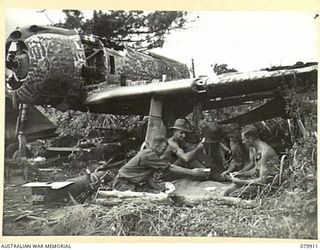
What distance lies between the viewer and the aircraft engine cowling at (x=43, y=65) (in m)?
2.58

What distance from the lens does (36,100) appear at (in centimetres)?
260

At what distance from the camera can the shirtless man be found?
8.36 feet

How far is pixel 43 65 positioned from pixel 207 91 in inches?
29.8

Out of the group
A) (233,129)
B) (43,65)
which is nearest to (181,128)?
(233,129)

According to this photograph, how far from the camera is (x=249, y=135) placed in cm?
259

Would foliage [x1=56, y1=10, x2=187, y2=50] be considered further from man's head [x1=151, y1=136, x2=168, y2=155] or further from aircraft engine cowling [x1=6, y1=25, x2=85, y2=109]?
man's head [x1=151, y1=136, x2=168, y2=155]

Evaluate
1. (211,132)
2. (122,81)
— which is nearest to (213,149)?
(211,132)

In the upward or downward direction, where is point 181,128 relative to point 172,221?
upward

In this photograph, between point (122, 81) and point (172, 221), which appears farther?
point (122, 81)

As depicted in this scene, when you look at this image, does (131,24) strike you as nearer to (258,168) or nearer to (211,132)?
(211,132)

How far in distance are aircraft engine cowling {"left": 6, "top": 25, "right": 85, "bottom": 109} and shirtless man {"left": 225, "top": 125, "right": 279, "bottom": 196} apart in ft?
2.75

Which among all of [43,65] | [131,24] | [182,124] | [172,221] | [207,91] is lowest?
[172,221]

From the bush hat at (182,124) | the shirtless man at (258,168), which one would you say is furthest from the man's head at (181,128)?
the shirtless man at (258,168)

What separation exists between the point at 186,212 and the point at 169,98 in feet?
1.72
